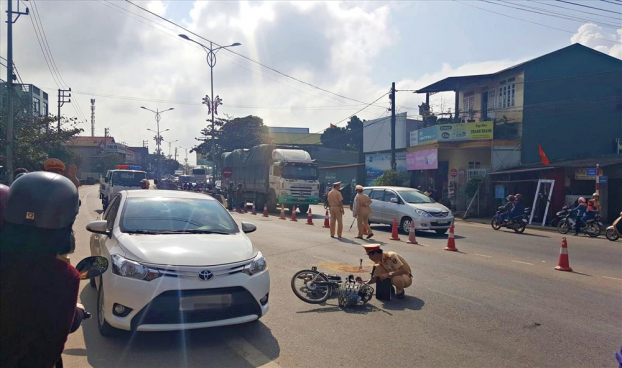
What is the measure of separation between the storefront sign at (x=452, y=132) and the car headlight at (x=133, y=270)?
2731cm

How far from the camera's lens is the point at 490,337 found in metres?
5.78

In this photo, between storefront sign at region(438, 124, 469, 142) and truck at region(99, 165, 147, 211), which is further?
storefront sign at region(438, 124, 469, 142)

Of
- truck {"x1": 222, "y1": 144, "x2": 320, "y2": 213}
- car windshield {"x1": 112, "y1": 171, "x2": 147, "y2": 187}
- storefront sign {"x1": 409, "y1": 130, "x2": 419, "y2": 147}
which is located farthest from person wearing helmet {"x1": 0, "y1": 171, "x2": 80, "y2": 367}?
storefront sign {"x1": 409, "y1": 130, "x2": 419, "y2": 147}

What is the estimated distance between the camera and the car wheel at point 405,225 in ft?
56.4

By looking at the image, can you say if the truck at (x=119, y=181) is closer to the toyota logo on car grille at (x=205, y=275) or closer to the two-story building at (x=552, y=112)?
the two-story building at (x=552, y=112)

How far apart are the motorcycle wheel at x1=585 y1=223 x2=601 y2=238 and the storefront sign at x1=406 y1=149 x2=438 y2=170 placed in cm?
1411

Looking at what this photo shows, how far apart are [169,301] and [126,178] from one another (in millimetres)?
21629

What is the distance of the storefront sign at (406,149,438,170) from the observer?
3206cm

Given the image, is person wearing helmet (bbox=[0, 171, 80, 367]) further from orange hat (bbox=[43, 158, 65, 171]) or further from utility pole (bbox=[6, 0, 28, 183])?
utility pole (bbox=[6, 0, 28, 183])

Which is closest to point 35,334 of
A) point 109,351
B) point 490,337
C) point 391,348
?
point 109,351

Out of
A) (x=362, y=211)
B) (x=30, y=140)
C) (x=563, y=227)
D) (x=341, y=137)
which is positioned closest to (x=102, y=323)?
(x=362, y=211)

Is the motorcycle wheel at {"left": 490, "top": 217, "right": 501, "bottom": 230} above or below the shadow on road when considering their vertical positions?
above

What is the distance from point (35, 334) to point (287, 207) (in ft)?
88.0

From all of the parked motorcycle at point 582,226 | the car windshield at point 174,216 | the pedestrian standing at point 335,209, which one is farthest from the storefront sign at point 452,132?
the car windshield at point 174,216
